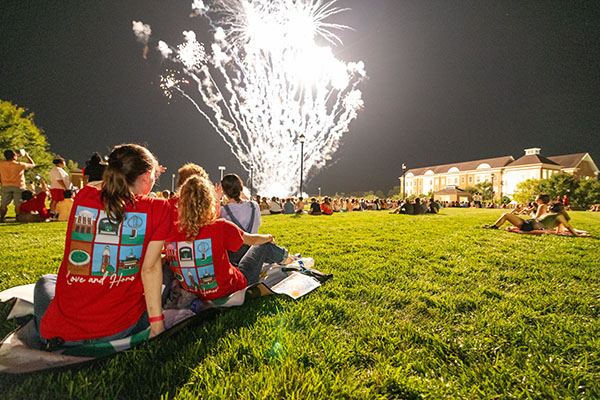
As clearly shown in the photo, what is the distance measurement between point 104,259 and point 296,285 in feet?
7.87

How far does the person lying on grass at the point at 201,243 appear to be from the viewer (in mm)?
2580

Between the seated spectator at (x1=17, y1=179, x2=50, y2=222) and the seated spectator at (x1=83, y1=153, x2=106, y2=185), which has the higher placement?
the seated spectator at (x1=83, y1=153, x2=106, y2=185)

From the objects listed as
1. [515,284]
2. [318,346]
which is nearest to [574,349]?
[515,284]

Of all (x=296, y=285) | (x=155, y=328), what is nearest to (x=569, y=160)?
(x=296, y=285)

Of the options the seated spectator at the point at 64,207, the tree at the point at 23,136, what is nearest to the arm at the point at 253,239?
the seated spectator at the point at 64,207

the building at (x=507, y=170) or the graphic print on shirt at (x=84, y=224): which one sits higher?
the building at (x=507, y=170)

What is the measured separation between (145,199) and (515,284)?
533 centimetres

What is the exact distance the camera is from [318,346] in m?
2.42

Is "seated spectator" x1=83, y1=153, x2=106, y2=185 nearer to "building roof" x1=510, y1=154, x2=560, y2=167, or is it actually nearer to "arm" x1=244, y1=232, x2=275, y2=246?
"arm" x1=244, y1=232, x2=275, y2=246

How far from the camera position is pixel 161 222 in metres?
2.10

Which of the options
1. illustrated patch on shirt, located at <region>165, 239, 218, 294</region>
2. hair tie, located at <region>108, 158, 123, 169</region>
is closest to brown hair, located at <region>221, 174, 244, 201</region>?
illustrated patch on shirt, located at <region>165, 239, 218, 294</region>

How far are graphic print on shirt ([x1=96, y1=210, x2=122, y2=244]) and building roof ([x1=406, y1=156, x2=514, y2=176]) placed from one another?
10855cm

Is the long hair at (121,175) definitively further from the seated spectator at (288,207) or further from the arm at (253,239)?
the seated spectator at (288,207)

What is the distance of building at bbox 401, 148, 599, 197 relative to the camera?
77.9 metres
